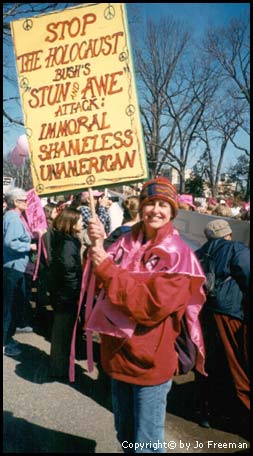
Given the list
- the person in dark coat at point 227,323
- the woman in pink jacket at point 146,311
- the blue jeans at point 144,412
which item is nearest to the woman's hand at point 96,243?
the woman in pink jacket at point 146,311

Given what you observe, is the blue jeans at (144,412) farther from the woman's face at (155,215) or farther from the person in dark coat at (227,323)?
the person in dark coat at (227,323)

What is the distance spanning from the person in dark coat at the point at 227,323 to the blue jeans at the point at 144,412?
1246 mm

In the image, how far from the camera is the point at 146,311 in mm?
2141

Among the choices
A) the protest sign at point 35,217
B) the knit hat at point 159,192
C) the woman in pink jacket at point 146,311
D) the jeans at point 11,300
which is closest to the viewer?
the woman in pink jacket at point 146,311

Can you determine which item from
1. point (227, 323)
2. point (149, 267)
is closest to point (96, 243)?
point (149, 267)

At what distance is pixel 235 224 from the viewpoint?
4887 mm

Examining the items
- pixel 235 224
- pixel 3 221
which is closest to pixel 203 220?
pixel 235 224

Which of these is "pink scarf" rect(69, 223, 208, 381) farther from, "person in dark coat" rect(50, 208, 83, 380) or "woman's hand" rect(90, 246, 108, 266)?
"person in dark coat" rect(50, 208, 83, 380)

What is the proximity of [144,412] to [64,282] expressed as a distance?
88.7 inches

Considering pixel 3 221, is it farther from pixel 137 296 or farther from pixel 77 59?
pixel 137 296

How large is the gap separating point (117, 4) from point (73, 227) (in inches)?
90.8

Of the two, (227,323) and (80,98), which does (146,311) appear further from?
(227,323)

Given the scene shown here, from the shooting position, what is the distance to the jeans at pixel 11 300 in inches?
195

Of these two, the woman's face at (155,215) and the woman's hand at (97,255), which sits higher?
the woman's face at (155,215)
